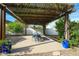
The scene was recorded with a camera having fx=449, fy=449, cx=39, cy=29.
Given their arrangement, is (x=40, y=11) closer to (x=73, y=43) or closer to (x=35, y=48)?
(x=35, y=48)

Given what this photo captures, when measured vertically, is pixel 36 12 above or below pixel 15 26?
above

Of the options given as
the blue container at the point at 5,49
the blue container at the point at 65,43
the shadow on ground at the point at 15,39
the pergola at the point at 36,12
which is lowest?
the blue container at the point at 5,49

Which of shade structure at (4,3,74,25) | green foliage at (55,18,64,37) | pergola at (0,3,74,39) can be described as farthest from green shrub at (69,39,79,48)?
shade structure at (4,3,74,25)

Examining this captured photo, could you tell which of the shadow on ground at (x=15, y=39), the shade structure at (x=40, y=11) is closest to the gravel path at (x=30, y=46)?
the shadow on ground at (x=15, y=39)

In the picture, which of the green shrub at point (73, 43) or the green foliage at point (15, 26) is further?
the green foliage at point (15, 26)

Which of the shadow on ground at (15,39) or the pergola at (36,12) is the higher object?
the pergola at (36,12)

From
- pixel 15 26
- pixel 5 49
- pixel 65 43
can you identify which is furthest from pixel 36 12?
pixel 5 49

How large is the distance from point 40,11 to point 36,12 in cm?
10

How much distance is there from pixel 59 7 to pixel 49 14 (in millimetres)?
297

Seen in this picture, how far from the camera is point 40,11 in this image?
35.0 feet

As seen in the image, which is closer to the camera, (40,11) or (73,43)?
(73,43)

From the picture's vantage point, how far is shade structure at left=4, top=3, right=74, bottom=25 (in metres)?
10.6

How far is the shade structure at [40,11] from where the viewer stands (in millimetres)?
10617

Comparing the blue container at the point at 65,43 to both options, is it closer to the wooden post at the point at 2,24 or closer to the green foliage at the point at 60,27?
the green foliage at the point at 60,27
